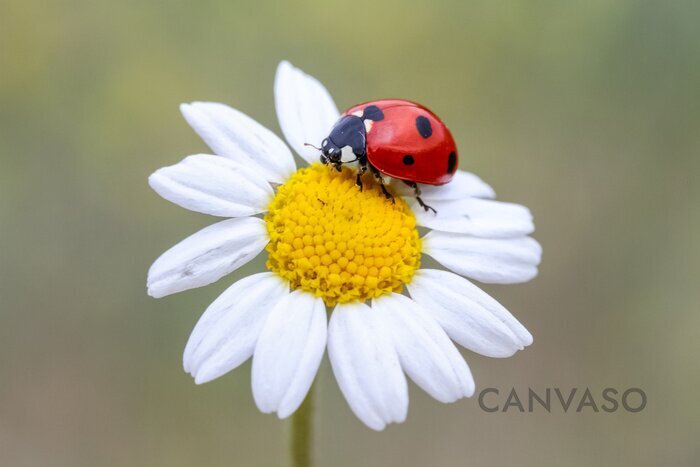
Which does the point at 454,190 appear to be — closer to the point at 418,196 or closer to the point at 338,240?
the point at 418,196

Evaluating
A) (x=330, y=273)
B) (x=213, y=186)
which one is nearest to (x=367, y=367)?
(x=330, y=273)

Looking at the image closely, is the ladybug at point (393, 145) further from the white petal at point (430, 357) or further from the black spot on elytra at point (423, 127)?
the white petal at point (430, 357)

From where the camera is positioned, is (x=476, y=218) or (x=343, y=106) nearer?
(x=476, y=218)

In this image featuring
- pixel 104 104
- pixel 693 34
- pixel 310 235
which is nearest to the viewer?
pixel 310 235

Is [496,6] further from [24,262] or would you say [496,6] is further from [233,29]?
[24,262]

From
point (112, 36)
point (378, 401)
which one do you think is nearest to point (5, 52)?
point (112, 36)

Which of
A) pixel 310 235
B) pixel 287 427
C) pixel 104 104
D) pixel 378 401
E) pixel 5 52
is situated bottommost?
pixel 287 427
